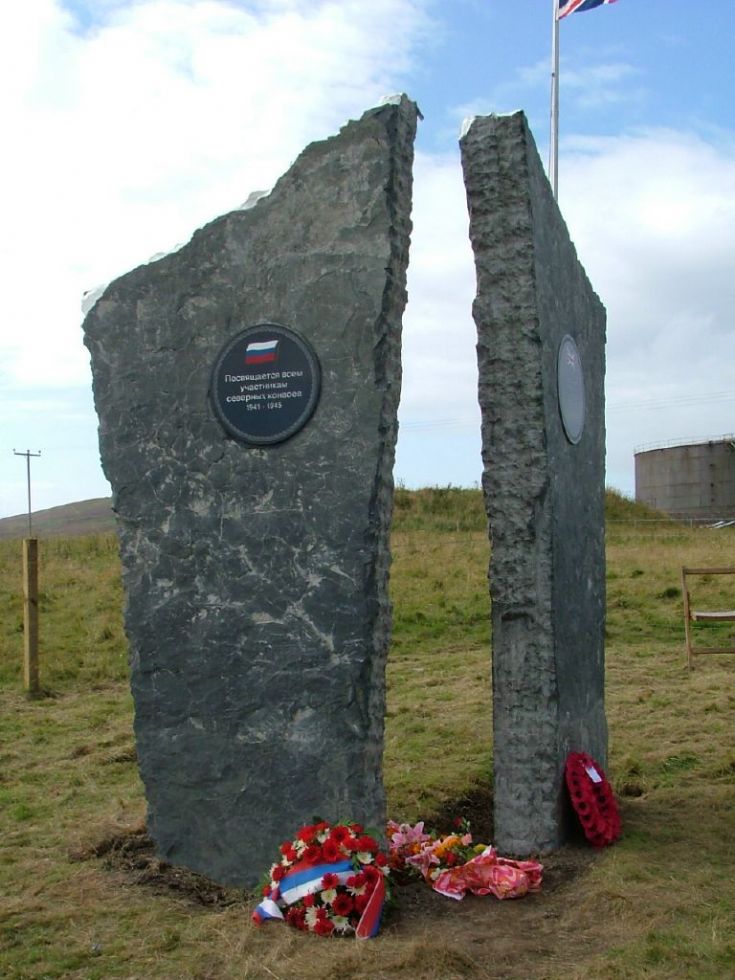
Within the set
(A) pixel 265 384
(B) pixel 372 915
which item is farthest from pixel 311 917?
(A) pixel 265 384

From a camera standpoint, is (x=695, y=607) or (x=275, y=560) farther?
(x=695, y=607)

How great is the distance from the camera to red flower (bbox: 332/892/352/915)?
417 cm

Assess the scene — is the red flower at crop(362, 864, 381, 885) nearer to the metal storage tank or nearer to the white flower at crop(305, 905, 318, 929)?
the white flower at crop(305, 905, 318, 929)

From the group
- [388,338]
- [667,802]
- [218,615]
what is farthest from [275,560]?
[667,802]

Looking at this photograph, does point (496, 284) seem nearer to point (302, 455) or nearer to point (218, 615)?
point (302, 455)

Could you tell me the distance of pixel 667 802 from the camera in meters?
6.06

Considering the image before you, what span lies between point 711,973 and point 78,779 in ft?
14.5

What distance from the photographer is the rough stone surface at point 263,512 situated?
15.2 ft

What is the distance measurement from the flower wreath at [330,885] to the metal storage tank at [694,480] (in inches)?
1275

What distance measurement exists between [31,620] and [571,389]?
6.39m

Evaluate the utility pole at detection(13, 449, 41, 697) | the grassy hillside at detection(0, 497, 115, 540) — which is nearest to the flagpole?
the utility pole at detection(13, 449, 41, 697)

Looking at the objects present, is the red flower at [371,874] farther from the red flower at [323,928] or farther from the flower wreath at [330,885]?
the red flower at [323,928]

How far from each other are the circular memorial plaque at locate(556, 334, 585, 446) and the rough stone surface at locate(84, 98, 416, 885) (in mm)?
1170

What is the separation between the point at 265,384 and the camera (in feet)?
15.9
